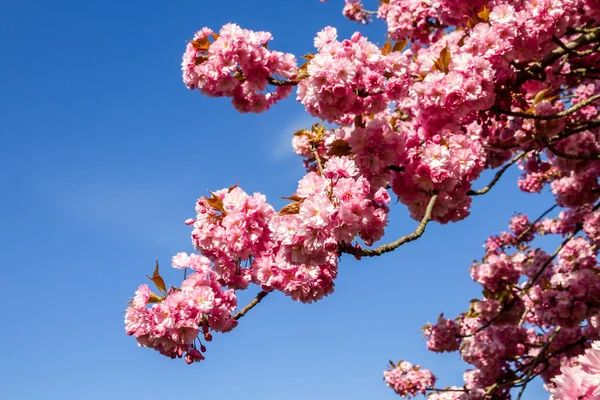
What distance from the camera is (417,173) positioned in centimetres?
369

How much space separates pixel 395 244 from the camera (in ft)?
11.6

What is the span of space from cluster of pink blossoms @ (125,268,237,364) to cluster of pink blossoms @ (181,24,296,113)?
1.47 meters

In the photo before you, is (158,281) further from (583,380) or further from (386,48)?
(583,380)

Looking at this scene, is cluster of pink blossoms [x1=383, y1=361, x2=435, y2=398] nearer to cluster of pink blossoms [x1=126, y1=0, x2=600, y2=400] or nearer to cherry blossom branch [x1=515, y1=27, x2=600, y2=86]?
cluster of pink blossoms [x1=126, y1=0, x2=600, y2=400]

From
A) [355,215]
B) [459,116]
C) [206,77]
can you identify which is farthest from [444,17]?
[355,215]

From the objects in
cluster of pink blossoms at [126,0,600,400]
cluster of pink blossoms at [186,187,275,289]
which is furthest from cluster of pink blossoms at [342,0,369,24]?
cluster of pink blossoms at [186,187,275,289]

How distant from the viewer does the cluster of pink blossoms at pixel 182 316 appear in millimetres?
3445

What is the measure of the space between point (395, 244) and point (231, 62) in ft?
5.84

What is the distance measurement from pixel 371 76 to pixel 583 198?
533 centimetres

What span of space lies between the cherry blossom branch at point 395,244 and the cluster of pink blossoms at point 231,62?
147 centimetres

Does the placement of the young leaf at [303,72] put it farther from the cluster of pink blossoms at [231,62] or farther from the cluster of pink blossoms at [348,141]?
the cluster of pink blossoms at [231,62]

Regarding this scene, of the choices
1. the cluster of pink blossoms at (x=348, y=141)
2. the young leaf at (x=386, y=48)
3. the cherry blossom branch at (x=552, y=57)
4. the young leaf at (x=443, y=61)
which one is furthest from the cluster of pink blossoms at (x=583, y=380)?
the cherry blossom branch at (x=552, y=57)

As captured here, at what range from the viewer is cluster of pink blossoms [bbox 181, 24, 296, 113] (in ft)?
13.4

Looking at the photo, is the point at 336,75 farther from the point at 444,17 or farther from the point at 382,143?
the point at 444,17
